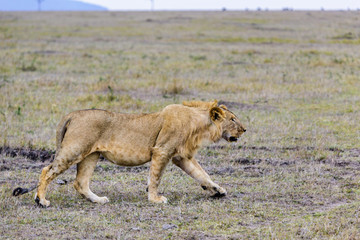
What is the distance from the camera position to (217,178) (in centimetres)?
810

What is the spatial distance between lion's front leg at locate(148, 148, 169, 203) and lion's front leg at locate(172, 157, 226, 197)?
354 millimetres

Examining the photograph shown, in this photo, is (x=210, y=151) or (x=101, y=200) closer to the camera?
(x=101, y=200)

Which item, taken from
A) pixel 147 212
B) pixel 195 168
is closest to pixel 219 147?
pixel 195 168

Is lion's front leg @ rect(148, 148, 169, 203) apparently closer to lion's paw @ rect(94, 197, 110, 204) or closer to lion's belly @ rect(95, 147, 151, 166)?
lion's belly @ rect(95, 147, 151, 166)

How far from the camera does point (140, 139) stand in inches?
269

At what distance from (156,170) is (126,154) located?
40cm

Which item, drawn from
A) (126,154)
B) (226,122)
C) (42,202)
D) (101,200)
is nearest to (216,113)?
(226,122)

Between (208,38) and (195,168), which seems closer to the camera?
(195,168)

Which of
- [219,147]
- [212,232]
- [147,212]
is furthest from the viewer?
[219,147]

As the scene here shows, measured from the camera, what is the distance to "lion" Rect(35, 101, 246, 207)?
6.54m

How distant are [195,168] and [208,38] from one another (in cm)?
3249

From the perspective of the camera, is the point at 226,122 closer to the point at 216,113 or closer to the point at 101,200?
the point at 216,113

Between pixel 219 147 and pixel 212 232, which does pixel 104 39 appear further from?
pixel 212 232

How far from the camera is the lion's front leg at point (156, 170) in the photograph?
6703 mm
